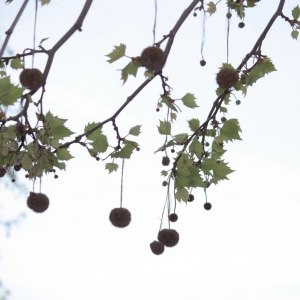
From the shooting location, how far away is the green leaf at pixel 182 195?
172cm

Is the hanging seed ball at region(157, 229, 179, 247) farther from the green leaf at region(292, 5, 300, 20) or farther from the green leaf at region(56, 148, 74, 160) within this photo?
the green leaf at region(292, 5, 300, 20)

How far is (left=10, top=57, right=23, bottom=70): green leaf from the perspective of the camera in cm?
151

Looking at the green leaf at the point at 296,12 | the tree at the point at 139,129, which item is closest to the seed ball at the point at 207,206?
the tree at the point at 139,129

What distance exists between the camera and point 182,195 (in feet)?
5.64

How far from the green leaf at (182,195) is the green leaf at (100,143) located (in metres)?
0.26

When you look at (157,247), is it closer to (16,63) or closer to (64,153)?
(64,153)

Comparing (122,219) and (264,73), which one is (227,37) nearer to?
(264,73)

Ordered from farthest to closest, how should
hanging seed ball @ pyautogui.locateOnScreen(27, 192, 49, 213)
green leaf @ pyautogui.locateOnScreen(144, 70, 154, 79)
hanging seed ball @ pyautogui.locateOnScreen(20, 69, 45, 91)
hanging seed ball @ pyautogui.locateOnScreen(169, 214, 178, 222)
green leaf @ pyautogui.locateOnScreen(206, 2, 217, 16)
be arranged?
green leaf @ pyautogui.locateOnScreen(206, 2, 217, 16) → hanging seed ball @ pyautogui.locateOnScreen(169, 214, 178, 222) → green leaf @ pyautogui.locateOnScreen(144, 70, 154, 79) → hanging seed ball @ pyautogui.locateOnScreen(27, 192, 49, 213) → hanging seed ball @ pyautogui.locateOnScreen(20, 69, 45, 91)

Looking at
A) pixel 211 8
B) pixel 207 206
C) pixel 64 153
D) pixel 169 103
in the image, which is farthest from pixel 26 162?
pixel 211 8

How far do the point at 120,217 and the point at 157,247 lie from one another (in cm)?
17

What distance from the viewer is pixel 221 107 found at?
2021 mm

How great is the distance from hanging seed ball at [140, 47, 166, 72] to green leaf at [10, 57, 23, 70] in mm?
367

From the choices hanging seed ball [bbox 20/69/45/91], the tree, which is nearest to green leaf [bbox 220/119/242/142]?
the tree

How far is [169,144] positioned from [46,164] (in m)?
0.41
